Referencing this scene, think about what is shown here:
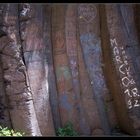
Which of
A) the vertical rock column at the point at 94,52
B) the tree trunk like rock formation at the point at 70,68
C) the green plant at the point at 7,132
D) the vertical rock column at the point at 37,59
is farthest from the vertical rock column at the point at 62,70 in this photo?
the green plant at the point at 7,132

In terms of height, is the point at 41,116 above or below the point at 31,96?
below

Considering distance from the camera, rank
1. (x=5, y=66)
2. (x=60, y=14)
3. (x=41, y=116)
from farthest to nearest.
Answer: (x=60, y=14) < (x=41, y=116) < (x=5, y=66)

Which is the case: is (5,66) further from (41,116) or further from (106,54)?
(106,54)

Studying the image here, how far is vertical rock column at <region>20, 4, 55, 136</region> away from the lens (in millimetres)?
5088

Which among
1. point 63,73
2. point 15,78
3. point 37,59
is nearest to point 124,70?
point 63,73

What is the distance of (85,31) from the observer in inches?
233

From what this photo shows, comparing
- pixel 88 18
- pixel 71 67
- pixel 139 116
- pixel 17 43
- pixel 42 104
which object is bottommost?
pixel 139 116

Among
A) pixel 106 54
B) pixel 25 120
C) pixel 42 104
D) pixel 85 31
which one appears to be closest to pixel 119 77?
pixel 106 54

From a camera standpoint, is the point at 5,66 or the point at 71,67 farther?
the point at 71,67

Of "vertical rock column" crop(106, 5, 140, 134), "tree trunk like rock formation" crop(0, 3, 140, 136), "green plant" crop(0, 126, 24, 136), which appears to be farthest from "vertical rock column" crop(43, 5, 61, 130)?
"vertical rock column" crop(106, 5, 140, 134)

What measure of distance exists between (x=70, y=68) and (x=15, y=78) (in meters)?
1.21

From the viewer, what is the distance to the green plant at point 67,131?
5.41 metres

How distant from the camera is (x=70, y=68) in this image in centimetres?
577

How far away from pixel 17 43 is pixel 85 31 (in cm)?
146
